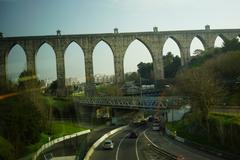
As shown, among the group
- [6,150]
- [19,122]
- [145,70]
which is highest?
[145,70]

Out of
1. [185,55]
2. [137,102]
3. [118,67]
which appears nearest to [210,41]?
[185,55]

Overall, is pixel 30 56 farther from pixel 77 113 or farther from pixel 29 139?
pixel 29 139

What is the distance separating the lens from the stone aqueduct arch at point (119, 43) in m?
54.1

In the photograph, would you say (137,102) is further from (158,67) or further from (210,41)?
(210,41)

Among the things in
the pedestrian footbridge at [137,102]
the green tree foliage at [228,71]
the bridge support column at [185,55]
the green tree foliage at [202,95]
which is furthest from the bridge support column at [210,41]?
the green tree foliage at [202,95]

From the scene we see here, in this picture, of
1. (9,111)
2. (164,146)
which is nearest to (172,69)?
(164,146)

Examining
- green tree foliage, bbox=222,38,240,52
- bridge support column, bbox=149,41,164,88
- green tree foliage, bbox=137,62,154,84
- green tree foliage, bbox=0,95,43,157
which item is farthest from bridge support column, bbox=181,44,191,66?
green tree foliage, bbox=0,95,43,157

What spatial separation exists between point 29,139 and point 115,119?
76.7 feet

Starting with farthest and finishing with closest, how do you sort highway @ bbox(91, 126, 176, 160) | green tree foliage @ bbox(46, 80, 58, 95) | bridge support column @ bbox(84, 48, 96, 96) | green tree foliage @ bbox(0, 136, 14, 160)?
bridge support column @ bbox(84, 48, 96, 96)
green tree foliage @ bbox(46, 80, 58, 95)
highway @ bbox(91, 126, 176, 160)
green tree foliage @ bbox(0, 136, 14, 160)

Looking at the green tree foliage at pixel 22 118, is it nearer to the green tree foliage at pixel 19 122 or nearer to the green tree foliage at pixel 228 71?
the green tree foliage at pixel 19 122

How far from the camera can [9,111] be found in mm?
18406

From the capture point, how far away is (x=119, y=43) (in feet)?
193

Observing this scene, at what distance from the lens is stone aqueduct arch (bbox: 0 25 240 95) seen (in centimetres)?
5412

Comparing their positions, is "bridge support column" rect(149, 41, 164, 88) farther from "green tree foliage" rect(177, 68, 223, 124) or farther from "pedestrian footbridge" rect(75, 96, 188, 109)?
"green tree foliage" rect(177, 68, 223, 124)
